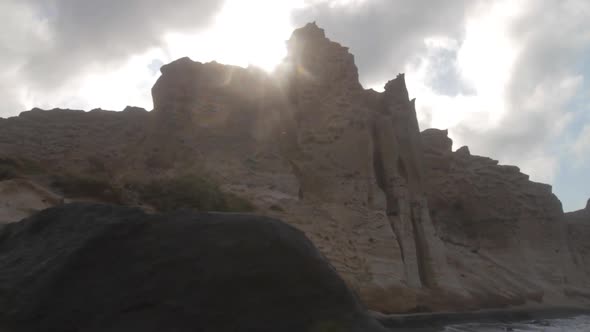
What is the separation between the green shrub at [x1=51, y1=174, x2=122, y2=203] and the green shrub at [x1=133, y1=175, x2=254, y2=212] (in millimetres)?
625

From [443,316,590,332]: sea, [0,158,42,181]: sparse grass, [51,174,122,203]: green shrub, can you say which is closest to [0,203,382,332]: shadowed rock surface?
[443,316,590,332]: sea

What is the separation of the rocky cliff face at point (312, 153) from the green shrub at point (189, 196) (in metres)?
0.63

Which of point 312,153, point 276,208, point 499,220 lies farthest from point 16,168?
point 499,220

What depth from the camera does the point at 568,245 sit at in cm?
2303

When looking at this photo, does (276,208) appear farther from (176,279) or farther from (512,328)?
(176,279)

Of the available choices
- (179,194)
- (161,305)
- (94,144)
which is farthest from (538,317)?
(161,305)

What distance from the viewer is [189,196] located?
37.6ft

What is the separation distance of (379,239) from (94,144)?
8.86 meters

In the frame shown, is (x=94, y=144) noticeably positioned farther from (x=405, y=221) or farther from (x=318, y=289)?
(x=318, y=289)

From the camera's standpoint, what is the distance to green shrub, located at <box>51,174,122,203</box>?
11.0 meters

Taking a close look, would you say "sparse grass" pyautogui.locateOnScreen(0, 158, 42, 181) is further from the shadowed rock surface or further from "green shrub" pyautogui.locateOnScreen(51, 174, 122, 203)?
the shadowed rock surface

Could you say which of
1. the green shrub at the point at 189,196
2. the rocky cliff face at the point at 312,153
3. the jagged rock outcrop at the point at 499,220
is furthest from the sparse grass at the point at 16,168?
the jagged rock outcrop at the point at 499,220

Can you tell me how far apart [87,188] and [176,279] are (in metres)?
8.69

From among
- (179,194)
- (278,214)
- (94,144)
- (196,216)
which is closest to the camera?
(196,216)
